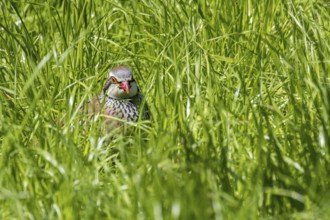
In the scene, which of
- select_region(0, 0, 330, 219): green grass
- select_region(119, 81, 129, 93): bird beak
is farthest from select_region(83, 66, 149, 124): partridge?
select_region(0, 0, 330, 219): green grass

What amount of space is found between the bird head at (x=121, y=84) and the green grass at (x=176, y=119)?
9 centimetres

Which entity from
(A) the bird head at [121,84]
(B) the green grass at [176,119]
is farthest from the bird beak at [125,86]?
(B) the green grass at [176,119]

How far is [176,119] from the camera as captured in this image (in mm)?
5152

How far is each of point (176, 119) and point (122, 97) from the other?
4.47ft

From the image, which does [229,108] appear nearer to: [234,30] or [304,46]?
[304,46]

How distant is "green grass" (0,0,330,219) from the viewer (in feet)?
13.8

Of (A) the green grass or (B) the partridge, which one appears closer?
(A) the green grass

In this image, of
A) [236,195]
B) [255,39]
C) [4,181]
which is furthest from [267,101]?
[4,181]

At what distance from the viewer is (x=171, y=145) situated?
Answer: 4738mm

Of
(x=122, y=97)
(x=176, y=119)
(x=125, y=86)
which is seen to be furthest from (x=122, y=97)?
(x=176, y=119)

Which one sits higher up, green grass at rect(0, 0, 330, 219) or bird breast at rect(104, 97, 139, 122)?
green grass at rect(0, 0, 330, 219)

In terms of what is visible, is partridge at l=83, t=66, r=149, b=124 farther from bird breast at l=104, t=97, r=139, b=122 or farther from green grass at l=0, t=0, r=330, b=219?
green grass at l=0, t=0, r=330, b=219

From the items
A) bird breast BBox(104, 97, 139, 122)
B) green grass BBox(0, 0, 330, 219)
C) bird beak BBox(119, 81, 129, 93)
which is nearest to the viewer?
green grass BBox(0, 0, 330, 219)

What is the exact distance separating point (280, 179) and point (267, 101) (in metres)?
1.31
